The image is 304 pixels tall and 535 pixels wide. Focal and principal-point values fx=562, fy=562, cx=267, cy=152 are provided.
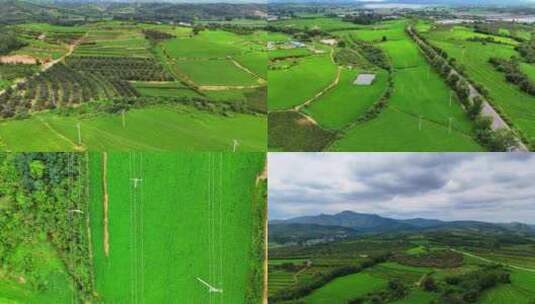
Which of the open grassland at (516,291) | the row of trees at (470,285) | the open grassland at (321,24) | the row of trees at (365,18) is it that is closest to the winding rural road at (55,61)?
the open grassland at (321,24)

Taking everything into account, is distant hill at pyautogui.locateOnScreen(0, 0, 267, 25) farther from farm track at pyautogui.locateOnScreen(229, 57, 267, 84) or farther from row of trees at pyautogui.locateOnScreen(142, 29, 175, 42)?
farm track at pyautogui.locateOnScreen(229, 57, 267, 84)

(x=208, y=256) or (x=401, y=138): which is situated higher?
(x=401, y=138)

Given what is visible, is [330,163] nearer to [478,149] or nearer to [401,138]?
[401,138]

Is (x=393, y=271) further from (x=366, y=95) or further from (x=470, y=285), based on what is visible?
(x=366, y=95)

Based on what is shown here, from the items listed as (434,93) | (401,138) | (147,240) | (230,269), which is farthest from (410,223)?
(147,240)

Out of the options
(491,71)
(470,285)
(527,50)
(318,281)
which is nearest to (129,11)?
(318,281)

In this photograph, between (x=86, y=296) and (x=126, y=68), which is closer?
(x=86, y=296)

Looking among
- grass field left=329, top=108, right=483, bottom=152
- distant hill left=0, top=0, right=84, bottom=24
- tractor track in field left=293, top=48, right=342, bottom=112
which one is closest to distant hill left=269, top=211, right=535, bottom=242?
grass field left=329, top=108, right=483, bottom=152
